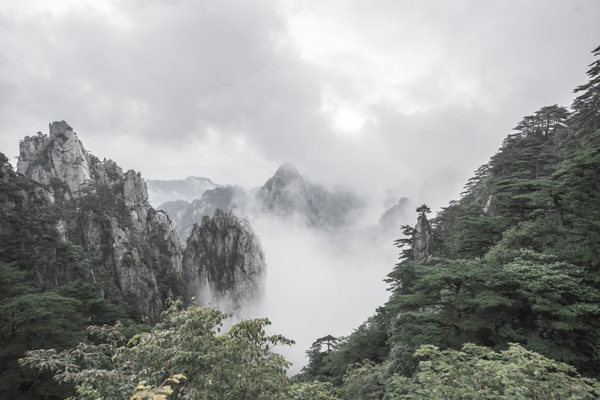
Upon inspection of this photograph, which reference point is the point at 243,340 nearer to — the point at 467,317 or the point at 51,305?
the point at 467,317

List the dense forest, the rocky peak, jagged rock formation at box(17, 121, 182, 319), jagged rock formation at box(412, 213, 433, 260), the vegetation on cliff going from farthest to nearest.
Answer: the rocky peak
jagged rock formation at box(17, 121, 182, 319)
jagged rock formation at box(412, 213, 433, 260)
the vegetation on cliff
the dense forest

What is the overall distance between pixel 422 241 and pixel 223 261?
246ft

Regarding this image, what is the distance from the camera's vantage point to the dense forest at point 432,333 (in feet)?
18.7

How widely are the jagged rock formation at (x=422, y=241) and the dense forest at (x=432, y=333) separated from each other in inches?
5.9

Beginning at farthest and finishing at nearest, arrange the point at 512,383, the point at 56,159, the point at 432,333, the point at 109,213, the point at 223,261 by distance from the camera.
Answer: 1. the point at 223,261
2. the point at 56,159
3. the point at 109,213
4. the point at 432,333
5. the point at 512,383

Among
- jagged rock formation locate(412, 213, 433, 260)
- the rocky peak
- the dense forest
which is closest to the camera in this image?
the dense forest

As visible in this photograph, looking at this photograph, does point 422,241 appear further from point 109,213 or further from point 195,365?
point 109,213

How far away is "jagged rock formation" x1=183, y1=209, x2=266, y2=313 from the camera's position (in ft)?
275

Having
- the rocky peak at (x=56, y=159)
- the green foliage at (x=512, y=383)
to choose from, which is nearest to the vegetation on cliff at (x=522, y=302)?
the green foliage at (x=512, y=383)

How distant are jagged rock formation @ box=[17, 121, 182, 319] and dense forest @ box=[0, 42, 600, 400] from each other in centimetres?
1519

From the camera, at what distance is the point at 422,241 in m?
26.7

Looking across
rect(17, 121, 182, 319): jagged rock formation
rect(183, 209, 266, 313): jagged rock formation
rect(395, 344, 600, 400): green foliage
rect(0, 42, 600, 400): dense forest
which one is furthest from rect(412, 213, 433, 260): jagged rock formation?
rect(183, 209, 266, 313): jagged rock formation

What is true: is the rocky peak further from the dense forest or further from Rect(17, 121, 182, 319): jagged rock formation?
the dense forest

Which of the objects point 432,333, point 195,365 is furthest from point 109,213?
point 432,333
